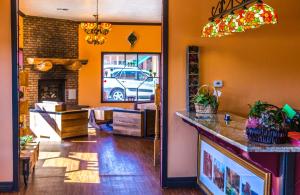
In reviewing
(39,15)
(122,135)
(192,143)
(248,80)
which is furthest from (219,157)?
(39,15)

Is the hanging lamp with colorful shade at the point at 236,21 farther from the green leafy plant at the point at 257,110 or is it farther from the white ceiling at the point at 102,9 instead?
the white ceiling at the point at 102,9

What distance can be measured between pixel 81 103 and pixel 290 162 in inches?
366

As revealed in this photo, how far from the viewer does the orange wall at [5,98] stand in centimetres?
485

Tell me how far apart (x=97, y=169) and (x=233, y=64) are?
8.64 ft

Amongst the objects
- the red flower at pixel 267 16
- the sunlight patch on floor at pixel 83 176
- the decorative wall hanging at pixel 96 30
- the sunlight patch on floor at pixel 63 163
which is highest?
the decorative wall hanging at pixel 96 30

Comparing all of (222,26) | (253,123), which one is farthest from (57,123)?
(253,123)

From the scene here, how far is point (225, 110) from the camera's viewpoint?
5.28 metres

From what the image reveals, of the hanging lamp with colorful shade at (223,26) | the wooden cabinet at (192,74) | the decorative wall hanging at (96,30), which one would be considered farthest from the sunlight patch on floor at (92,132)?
the hanging lamp with colorful shade at (223,26)

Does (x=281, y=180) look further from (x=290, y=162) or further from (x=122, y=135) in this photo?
(x=122, y=135)

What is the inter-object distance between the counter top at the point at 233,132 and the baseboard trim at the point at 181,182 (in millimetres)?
879

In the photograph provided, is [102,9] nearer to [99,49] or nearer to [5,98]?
[99,49]

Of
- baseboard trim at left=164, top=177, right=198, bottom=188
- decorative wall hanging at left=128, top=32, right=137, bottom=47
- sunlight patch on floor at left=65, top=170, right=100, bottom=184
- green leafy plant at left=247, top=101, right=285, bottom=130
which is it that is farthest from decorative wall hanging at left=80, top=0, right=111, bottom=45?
green leafy plant at left=247, top=101, right=285, bottom=130

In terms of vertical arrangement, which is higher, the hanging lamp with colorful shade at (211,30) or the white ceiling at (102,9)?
the white ceiling at (102,9)

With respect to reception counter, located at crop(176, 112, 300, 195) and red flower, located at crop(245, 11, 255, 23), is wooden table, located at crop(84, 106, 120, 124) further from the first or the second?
red flower, located at crop(245, 11, 255, 23)
